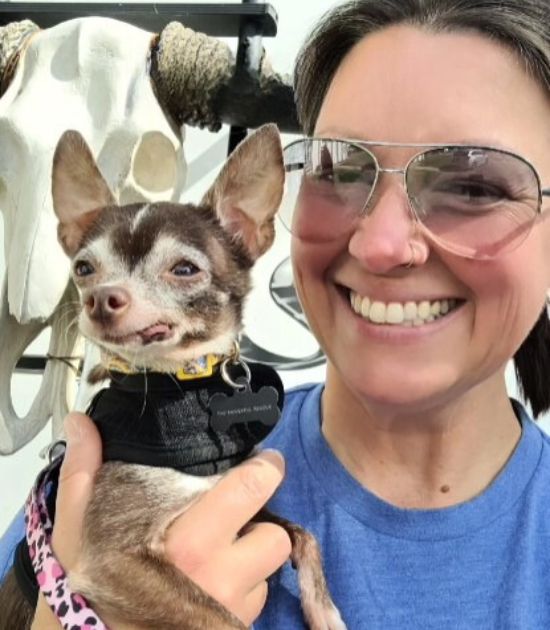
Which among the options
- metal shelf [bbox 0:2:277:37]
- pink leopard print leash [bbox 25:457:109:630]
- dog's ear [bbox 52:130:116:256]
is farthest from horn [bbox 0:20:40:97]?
pink leopard print leash [bbox 25:457:109:630]

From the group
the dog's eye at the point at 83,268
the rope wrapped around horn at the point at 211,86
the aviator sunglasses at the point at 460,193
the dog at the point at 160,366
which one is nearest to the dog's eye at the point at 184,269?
the dog at the point at 160,366

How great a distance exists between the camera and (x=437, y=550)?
968 millimetres

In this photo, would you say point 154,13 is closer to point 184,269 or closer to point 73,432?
point 184,269

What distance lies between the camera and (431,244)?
93cm

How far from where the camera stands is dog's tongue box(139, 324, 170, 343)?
3.17 ft

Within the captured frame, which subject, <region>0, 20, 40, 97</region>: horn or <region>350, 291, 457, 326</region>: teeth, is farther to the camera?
<region>0, 20, 40, 97</region>: horn

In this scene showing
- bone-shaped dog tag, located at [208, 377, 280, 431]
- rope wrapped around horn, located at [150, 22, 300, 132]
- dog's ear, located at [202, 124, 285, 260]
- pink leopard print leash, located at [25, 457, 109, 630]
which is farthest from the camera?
rope wrapped around horn, located at [150, 22, 300, 132]

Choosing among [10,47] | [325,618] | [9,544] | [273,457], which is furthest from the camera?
[10,47]

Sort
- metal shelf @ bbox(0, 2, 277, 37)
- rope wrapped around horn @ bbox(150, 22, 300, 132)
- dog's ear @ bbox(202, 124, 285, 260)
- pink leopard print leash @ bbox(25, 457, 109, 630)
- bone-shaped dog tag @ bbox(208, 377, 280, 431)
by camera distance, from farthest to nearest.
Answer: metal shelf @ bbox(0, 2, 277, 37)
rope wrapped around horn @ bbox(150, 22, 300, 132)
dog's ear @ bbox(202, 124, 285, 260)
bone-shaped dog tag @ bbox(208, 377, 280, 431)
pink leopard print leash @ bbox(25, 457, 109, 630)

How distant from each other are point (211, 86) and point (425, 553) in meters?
1.07

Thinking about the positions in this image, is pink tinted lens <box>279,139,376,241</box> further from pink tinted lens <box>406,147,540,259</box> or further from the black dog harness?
the black dog harness

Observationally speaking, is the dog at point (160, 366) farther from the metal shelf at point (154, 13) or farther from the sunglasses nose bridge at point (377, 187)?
the metal shelf at point (154, 13)

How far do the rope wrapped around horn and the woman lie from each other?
21.1 inches

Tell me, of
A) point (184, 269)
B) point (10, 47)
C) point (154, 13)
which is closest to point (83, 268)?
point (184, 269)
